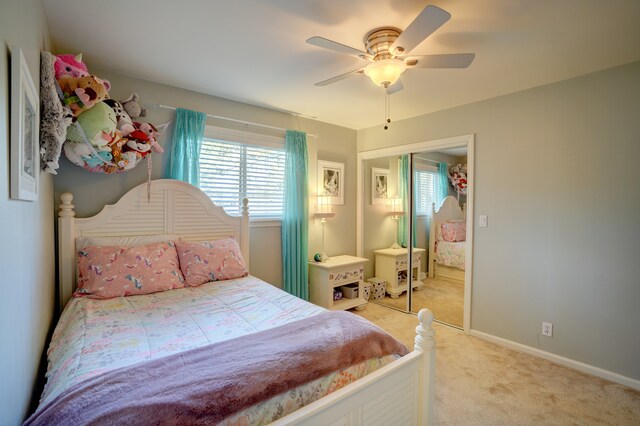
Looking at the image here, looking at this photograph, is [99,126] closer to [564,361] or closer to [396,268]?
[396,268]

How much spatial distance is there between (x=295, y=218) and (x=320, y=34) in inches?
78.8

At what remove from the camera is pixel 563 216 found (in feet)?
8.27

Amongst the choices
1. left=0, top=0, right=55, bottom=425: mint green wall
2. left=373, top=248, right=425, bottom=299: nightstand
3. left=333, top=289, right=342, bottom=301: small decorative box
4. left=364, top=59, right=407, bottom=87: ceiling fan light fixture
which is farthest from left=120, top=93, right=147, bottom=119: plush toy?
left=373, top=248, right=425, bottom=299: nightstand

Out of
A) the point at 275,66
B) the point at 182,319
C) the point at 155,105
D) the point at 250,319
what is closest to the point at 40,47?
the point at 155,105

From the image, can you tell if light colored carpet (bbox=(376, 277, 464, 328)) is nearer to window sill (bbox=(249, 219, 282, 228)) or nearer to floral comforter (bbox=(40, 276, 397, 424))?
window sill (bbox=(249, 219, 282, 228))

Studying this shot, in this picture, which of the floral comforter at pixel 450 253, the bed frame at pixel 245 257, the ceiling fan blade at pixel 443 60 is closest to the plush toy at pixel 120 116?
the bed frame at pixel 245 257

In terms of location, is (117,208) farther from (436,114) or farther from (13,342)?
(436,114)

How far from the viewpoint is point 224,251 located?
2594 mm

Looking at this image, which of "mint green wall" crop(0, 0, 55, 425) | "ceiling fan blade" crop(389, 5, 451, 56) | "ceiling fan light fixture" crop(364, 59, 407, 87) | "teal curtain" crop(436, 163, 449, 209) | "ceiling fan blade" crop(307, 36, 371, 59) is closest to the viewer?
"mint green wall" crop(0, 0, 55, 425)

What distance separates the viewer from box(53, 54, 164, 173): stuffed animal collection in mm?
1713

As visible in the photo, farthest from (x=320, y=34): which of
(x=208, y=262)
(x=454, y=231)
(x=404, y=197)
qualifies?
(x=454, y=231)

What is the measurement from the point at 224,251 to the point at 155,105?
1435mm

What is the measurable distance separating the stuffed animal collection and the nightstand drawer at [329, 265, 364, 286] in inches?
85.9

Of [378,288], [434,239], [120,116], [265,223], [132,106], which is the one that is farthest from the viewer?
[378,288]
